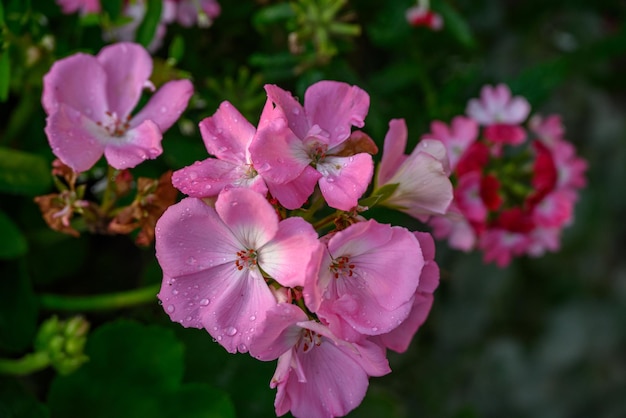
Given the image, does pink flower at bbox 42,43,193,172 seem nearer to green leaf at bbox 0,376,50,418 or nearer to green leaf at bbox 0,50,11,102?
green leaf at bbox 0,50,11,102

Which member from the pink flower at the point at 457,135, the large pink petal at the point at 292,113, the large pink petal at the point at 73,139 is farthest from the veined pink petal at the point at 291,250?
the pink flower at the point at 457,135

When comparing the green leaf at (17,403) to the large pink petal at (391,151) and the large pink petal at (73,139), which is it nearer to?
the large pink petal at (73,139)

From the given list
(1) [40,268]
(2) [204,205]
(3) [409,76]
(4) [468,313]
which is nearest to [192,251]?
(2) [204,205]

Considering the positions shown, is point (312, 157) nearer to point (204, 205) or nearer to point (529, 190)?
point (204, 205)

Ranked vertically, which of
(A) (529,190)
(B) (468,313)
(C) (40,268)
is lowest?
(B) (468,313)

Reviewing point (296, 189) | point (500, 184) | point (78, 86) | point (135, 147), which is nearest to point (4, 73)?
point (78, 86)
